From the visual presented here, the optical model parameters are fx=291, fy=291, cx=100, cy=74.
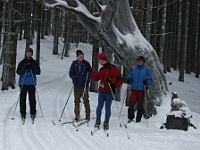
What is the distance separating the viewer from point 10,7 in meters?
15.1

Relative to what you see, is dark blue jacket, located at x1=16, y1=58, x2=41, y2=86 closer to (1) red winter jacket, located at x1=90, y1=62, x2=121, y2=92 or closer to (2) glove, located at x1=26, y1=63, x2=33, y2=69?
(2) glove, located at x1=26, y1=63, x2=33, y2=69

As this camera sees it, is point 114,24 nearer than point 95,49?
Yes

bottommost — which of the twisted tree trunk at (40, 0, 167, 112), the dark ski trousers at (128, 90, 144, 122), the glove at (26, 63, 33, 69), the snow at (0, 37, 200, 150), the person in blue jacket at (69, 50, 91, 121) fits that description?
the snow at (0, 37, 200, 150)

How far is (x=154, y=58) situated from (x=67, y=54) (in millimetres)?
27089

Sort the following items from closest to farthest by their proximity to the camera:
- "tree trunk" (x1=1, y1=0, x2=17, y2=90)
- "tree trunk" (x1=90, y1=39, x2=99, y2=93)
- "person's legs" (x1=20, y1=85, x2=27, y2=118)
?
1. "person's legs" (x1=20, y1=85, x2=27, y2=118)
2. "tree trunk" (x1=1, y1=0, x2=17, y2=90)
3. "tree trunk" (x1=90, y1=39, x2=99, y2=93)

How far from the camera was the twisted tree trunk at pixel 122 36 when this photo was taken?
332 inches

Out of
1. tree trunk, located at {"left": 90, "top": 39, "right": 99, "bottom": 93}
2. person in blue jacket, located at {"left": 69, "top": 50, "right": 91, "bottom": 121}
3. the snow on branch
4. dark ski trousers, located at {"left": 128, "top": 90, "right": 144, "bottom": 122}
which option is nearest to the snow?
dark ski trousers, located at {"left": 128, "top": 90, "right": 144, "bottom": 122}

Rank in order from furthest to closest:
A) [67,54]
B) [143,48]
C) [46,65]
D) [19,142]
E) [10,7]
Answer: [67,54], [46,65], [10,7], [143,48], [19,142]

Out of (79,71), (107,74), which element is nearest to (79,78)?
(79,71)

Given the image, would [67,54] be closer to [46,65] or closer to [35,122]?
[46,65]

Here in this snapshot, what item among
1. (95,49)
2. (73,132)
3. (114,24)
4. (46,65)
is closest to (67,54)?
(46,65)

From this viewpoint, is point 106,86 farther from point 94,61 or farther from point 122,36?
point 94,61

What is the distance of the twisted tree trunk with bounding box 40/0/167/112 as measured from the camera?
27.7 ft

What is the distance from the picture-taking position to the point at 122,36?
895cm
